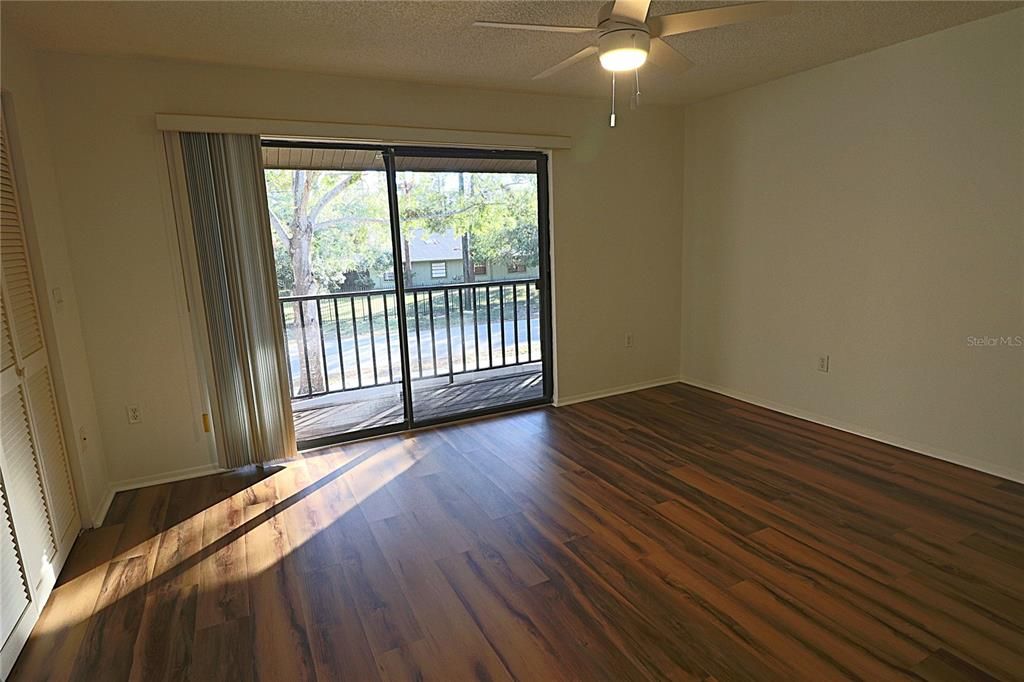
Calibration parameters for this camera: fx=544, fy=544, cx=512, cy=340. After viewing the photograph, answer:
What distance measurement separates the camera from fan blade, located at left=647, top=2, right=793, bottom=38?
5.96 feet

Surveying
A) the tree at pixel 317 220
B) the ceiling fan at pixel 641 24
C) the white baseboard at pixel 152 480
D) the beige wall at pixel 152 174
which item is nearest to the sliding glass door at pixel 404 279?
the tree at pixel 317 220

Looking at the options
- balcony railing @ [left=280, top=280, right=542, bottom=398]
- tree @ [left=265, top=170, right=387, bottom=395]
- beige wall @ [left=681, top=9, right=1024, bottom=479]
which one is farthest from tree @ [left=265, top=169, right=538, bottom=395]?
beige wall @ [left=681, top=9, right=1024, bottom=479]

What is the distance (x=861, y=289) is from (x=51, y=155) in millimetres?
4550

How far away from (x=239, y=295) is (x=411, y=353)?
6.50 ft

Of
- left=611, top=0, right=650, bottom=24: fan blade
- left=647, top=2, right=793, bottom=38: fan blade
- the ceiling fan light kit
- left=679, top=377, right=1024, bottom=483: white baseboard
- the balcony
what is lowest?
left=679, top=377, right=1024, bottom=483: white baseboard

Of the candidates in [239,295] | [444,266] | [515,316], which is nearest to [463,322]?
[515,316]

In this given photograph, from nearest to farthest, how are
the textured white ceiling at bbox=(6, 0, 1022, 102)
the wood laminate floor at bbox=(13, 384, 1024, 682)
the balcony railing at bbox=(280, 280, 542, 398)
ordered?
the wood laminate floor at bbox=(13, 384, 1024, 682) → the textured white ceiling at bbox=(6, 0, 1022, 102) → the balcony railing at bbox=(280, 280, 542, 398)

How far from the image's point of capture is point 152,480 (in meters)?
3.13

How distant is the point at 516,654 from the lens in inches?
69.5

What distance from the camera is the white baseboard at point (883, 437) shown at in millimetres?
2859

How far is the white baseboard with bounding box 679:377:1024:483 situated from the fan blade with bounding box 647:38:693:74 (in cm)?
252

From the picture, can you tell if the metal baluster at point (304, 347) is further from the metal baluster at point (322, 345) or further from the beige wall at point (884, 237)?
the beige wall at point (884, 237)

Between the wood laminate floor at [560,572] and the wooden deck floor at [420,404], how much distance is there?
0.72 metres

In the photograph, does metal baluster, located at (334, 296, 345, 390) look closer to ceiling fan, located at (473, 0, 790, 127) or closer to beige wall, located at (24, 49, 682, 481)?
beige wall, located at (24, 49, 682, 481)
